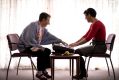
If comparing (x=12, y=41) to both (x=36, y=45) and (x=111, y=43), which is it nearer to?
(x=36, y=45)

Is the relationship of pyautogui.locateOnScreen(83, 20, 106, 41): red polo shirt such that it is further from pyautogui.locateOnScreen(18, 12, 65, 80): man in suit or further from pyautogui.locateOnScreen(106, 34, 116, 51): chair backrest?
pyautogui.locateOnScreen(18, 12, 65, 80): man in suit

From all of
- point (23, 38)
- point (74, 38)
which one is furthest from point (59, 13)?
point (23, 38)

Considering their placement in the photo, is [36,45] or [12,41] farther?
[12,41]

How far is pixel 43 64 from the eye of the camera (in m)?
4.48

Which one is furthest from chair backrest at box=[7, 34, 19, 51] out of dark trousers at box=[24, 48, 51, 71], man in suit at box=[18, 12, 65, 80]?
dark trousers at box=[24, 48, 51, 71]

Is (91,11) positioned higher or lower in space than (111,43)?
higher

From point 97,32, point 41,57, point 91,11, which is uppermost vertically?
point 91,11

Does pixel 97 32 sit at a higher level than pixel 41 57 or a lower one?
higher

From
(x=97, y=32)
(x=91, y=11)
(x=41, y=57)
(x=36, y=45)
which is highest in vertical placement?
(x=91, y=11)

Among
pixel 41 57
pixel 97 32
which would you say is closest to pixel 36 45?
pixel 41 57

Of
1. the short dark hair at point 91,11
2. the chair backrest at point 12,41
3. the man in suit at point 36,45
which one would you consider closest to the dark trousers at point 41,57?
the man in suit at point 36,45

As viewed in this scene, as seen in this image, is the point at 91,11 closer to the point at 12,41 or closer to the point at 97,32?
the point at 97,32

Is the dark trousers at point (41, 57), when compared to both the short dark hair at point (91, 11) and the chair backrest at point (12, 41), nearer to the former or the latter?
the chair backrest at point (12, 41)

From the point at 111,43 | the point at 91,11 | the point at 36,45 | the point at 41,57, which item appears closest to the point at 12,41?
the point at 36,45
